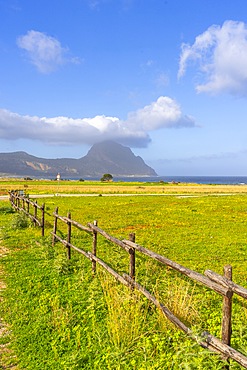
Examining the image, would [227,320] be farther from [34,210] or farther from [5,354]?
[34,210]

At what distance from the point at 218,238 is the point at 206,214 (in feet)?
38.1

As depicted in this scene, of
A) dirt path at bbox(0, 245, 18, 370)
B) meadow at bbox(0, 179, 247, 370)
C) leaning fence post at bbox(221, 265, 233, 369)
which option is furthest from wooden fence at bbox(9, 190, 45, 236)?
leaning fence post at bbox(221, 265, 233, 369)

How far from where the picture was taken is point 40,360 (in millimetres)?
5805

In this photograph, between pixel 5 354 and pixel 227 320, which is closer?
pixel 227 320

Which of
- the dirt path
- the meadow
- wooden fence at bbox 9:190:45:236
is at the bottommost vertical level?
the dirt path

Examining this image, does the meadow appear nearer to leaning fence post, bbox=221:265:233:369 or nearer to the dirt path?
the dirt path

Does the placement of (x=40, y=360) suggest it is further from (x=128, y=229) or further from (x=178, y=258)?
A: (x=128, y=229)

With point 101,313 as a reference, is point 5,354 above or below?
below

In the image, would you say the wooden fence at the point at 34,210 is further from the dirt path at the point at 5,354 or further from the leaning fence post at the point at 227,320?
the leaning fence post at the point at 227,320

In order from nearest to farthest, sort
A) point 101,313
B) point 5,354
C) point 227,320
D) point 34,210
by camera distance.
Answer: point 227,320
point 5,354
point 101,313
point 34,210

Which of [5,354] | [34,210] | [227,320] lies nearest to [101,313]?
[5,354]

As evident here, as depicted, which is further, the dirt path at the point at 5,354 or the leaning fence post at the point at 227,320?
the dirt path at the point at 5,354

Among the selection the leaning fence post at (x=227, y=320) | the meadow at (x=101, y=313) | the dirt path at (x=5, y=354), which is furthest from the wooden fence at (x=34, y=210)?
the leaning fence post at (x=227, y=320)

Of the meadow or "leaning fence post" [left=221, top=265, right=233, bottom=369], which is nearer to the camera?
"leaning fence post" [left=221, top=265, right=233, bottom=369]
